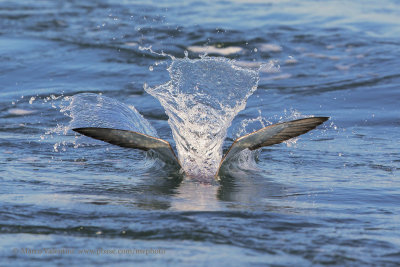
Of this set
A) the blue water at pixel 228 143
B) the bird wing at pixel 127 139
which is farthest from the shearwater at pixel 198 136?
the blue water at pixel 228 143

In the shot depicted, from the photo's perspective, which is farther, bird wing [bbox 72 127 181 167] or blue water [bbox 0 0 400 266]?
bird wing [bbox 72 127 181 167]

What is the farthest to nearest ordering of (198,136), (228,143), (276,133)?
(228,143) < (198,136) < (276,133)

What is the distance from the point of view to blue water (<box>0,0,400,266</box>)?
3.93m

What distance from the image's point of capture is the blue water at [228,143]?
12.9 feet

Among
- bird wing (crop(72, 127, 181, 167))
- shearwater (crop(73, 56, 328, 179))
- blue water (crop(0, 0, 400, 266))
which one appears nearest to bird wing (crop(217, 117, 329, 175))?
shearwater (crop(73, 56, 328, 179))

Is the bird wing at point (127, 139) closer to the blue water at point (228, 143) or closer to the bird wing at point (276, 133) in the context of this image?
the blue water at point (228, 143)

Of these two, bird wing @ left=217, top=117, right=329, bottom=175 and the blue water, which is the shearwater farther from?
the blue water

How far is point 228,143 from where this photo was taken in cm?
700

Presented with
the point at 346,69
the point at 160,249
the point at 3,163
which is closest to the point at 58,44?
the point at 346,69

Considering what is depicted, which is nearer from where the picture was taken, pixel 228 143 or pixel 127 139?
pixel 127 139

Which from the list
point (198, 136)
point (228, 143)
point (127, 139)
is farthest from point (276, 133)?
point (228, 143)

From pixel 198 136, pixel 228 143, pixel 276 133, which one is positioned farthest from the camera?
pixel 228 143

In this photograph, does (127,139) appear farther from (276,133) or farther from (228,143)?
(228,143)

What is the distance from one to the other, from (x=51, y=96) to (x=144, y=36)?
4.00 meters
